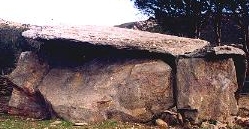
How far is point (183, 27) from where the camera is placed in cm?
2741

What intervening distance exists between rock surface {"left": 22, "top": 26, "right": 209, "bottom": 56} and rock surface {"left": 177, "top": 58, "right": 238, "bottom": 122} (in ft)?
2.89

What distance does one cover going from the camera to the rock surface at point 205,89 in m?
14.0

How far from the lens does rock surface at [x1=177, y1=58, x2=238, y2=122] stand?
46.1 ft

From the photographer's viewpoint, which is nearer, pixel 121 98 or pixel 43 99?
pixel 121 98

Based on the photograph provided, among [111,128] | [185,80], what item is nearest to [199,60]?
[185,80]

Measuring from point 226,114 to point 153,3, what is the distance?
49.4ft

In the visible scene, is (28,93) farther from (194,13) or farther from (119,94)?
(194,13)

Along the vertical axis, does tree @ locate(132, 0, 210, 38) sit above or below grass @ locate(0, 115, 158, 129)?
above

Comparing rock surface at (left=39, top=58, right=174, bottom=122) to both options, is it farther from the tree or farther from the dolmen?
the tree

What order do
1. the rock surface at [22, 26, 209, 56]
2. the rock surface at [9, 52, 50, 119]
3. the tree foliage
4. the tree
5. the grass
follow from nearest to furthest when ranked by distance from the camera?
the grass → the rock surface at [22, 26, 209, 56] → the rock surface at [9, 52, 50, 119] → the tree foliage → the tree

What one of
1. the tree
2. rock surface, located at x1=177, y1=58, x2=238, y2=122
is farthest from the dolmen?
the tree

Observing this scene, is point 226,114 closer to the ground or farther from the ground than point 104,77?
closer to the ground

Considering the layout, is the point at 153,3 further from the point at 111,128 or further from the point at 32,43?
the point at 111,128

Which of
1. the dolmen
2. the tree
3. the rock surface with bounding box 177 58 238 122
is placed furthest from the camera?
the tree
